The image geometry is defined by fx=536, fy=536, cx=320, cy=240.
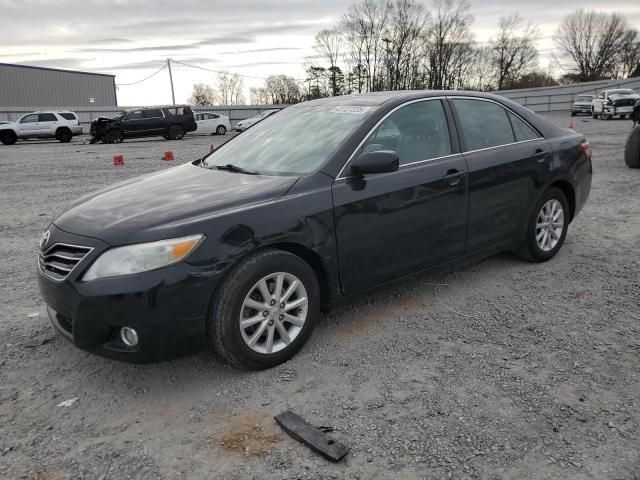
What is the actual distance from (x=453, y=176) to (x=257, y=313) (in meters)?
1.88

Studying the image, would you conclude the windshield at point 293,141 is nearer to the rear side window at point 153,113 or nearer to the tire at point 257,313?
the tire at point 257,313

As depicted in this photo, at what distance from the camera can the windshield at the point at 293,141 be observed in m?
3.64

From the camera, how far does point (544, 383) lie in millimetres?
3035

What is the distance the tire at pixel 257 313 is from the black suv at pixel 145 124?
947 inches

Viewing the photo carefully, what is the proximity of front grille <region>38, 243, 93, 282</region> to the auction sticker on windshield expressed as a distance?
2.07 metres

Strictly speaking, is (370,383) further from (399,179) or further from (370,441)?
(399,179)

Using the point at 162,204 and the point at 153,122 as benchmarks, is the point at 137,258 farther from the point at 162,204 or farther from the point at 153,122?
the point at 153,122

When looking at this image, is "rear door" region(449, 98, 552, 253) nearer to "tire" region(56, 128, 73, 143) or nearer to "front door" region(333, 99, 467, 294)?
"front door" region(333, 99, 467, 294)

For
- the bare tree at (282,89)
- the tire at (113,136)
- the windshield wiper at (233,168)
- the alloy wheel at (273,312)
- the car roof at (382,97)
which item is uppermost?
the bare tree at (282,89)

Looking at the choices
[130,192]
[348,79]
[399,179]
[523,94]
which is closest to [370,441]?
[399,179]

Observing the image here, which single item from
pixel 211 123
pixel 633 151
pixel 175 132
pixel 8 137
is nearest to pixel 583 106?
pixel 211 123

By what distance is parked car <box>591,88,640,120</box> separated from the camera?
29.9 metres

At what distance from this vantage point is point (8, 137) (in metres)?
25.4

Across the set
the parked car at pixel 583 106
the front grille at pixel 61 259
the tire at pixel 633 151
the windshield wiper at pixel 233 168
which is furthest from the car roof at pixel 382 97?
the parked car at pixel 583 106
